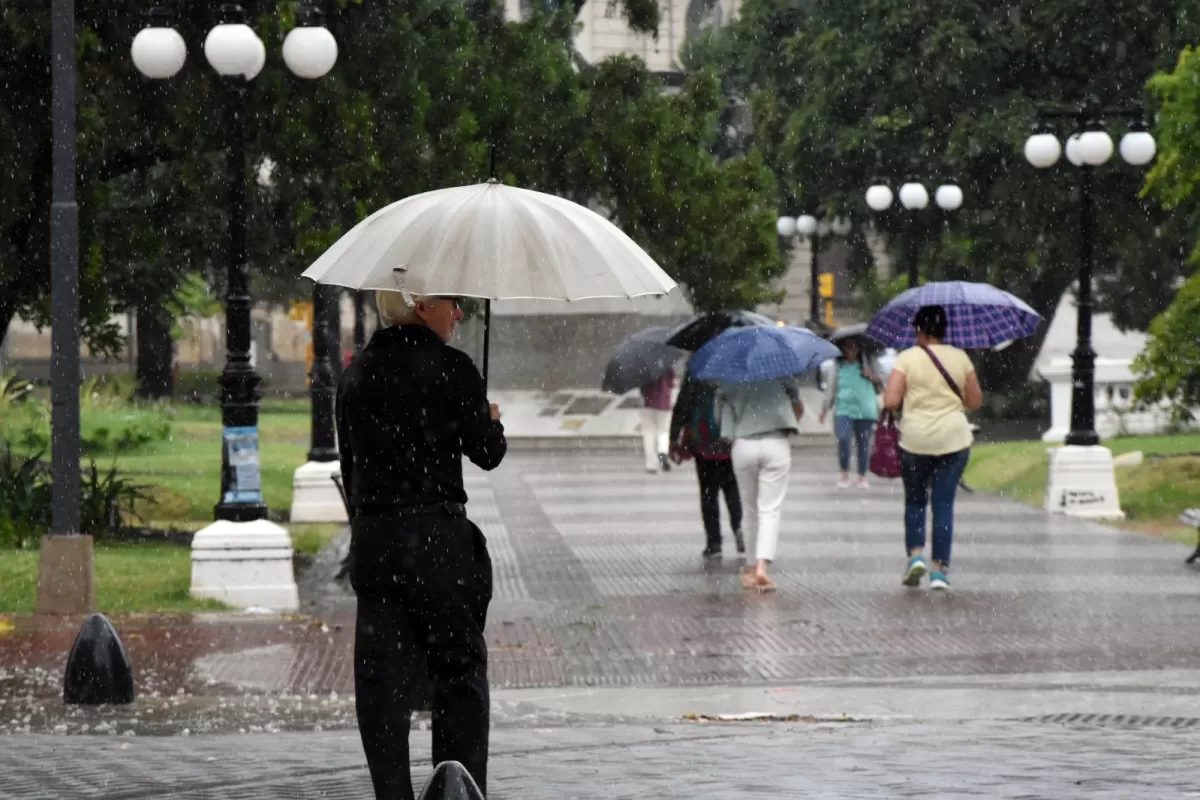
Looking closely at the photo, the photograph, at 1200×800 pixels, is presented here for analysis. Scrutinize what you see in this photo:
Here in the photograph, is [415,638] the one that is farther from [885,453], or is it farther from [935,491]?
[885,453]

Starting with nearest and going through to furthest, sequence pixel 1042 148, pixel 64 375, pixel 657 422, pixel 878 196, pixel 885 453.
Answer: pixel 64 375 → pixel 885 453 → pixel 1042 148 → pixel 657 422 → pixel 878 196

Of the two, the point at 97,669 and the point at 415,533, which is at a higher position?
the point at 415,533

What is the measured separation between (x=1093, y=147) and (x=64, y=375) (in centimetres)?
1157

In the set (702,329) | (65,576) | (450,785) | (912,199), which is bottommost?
(65,576)

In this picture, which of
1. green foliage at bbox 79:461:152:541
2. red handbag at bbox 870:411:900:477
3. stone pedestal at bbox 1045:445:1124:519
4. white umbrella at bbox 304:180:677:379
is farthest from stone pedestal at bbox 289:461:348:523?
white umbrella at bbox 304:180:677:379

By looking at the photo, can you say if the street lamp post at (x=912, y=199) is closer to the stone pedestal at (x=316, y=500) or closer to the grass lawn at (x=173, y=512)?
the grass lawn at (x=173, y=512)

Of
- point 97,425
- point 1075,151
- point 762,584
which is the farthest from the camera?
point 97,425

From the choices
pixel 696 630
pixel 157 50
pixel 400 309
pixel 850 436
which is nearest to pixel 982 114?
pixel 850 436

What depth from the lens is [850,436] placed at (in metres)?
24.2

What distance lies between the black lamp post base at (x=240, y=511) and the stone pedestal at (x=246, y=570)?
0.15 meters

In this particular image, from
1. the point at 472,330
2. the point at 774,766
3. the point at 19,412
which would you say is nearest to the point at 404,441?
the point at 774,766

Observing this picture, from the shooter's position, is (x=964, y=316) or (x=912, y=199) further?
(x=912, y=199)

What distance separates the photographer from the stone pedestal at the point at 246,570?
1355 cm

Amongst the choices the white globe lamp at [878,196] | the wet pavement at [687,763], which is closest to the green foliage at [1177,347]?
the white globe lamp at [878,196]
